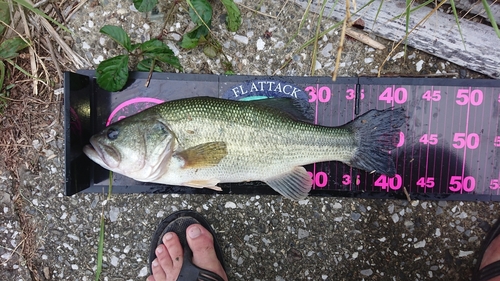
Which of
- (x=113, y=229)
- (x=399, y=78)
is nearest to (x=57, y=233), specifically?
(x=113, y=229)

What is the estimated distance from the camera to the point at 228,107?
2.14 meters

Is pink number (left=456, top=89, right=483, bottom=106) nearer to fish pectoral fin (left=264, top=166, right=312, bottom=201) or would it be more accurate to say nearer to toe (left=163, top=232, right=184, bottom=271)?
fish pectoral fin (left=264, top=166, right=312, bottom=201)

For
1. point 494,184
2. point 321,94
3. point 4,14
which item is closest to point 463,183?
point 494,184

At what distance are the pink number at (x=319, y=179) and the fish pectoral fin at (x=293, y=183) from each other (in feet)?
0.69

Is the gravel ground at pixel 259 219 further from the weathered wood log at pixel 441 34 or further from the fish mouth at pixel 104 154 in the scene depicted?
the fish mouth at pixel 104 154

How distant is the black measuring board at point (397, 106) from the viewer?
2422mm

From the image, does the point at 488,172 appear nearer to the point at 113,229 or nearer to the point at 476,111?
the point at 476,111

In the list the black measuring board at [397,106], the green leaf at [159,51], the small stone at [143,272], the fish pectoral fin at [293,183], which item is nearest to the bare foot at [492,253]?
the black measuring board at [397,106]

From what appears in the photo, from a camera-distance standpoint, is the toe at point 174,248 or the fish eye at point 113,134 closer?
the fish eye at point 113,134

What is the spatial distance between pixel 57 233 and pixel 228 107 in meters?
1.66

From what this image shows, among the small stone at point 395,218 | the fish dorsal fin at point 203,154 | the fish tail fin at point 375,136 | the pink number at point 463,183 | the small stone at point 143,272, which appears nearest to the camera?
the fish dorsal fin at point 203,154

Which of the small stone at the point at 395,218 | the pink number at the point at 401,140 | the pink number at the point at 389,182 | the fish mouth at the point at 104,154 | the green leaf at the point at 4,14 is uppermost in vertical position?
the green leaf at the point at 4,14

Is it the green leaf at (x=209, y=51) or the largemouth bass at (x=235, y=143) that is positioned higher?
the green leaf at (x=209, y=51)

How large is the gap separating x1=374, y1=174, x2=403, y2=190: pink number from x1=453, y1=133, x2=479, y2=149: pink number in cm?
44
